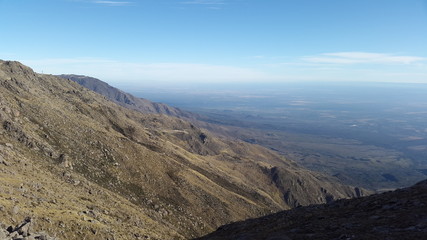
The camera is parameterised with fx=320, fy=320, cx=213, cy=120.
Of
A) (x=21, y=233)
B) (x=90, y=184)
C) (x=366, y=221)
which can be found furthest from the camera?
(x=90, y=184)

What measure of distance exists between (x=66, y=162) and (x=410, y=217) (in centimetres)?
5828

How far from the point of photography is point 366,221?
2555cm

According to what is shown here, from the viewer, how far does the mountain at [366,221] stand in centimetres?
2223

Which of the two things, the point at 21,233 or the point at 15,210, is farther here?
the point at 15,210

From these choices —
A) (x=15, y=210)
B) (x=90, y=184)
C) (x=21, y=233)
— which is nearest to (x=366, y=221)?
(x=21, y=233)

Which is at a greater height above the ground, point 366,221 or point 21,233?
point 366,221

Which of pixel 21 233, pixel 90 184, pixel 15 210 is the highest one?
pixel 15 210

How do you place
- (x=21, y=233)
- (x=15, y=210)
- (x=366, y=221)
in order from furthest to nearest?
(x=15, y=210) → (x=21, y=233) → (x=366, y=221)

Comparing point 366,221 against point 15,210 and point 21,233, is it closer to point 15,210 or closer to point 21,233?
point 21,233

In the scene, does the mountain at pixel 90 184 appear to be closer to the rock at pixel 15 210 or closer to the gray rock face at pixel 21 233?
the rock at pixel 15 210

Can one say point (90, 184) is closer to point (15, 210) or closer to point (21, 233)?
point (15, 210)

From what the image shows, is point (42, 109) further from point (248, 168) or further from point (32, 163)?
point (248, 168)

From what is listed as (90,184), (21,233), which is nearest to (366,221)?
(21,233)

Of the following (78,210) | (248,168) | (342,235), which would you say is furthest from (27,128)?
(248,168)
